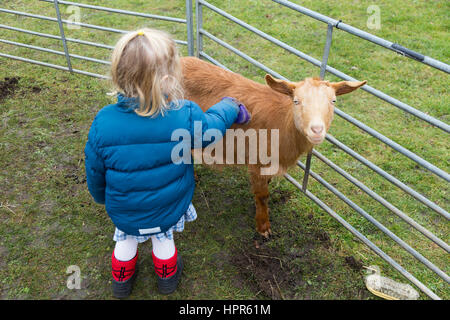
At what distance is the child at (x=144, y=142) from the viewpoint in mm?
2188

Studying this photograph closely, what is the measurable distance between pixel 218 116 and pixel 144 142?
0.58 meters

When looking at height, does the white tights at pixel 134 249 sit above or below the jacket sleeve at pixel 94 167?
below

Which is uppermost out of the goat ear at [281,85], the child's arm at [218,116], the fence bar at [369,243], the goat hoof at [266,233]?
the goat ear at [281,85]

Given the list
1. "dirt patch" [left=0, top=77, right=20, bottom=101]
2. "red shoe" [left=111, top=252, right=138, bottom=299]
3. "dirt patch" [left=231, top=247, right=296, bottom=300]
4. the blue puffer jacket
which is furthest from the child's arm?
"dirt patch" [left=0, top=77, right=20, bottom=101]

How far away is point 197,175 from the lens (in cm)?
445

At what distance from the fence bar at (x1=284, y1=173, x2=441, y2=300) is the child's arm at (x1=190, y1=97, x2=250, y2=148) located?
1.39 meters

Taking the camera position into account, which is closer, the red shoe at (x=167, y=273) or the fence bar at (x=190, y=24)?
the red shoe at (x=167, y=273)

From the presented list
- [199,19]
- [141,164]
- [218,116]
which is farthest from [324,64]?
[199,19]

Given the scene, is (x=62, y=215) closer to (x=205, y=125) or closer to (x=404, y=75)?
(x=205, y=125)

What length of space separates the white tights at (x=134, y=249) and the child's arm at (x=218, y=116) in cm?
90

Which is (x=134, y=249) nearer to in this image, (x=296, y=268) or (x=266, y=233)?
(x=266, y=233)

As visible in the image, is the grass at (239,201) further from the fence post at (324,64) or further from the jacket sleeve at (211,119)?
the jacket sleeve at (211,119)

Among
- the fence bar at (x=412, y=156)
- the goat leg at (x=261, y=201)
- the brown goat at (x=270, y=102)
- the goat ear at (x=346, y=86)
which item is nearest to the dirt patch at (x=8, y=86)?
the brown goat at (x=270, y=102)
